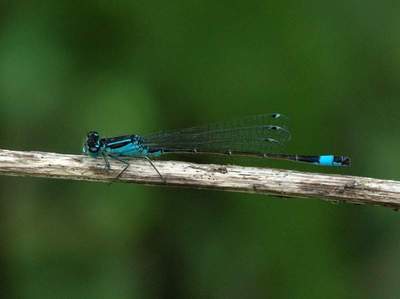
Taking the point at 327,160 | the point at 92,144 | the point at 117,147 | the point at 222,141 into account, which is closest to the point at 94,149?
the point at 92,144

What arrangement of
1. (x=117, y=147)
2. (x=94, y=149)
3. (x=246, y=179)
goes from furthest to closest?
(x=117, y=147) → (x=94, y=149) → (x=246, y=179)

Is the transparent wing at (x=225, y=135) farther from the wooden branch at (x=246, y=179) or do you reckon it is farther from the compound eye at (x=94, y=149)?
the wooden branch at (x=246, y=179)

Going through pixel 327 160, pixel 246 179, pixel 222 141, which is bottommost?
pixel 246 179

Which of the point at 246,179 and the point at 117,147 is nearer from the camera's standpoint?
the point at 246,179

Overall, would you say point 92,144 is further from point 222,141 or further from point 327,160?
point 327,160

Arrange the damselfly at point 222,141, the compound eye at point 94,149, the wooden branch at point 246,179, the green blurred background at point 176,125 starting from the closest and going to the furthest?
the wooden branch at point 246,179
the compound eye at point 94,149
the damselfly at point 222,141
the green blurred background at point 176,125

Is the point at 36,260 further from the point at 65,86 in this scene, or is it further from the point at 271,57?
the point at 271,57

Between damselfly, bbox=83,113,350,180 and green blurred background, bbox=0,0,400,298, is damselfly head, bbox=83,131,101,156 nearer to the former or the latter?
damselfly, bbox=83,113,350,180

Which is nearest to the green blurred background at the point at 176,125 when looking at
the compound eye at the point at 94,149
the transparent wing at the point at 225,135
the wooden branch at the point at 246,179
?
the transparent wing at the point at 225,135
